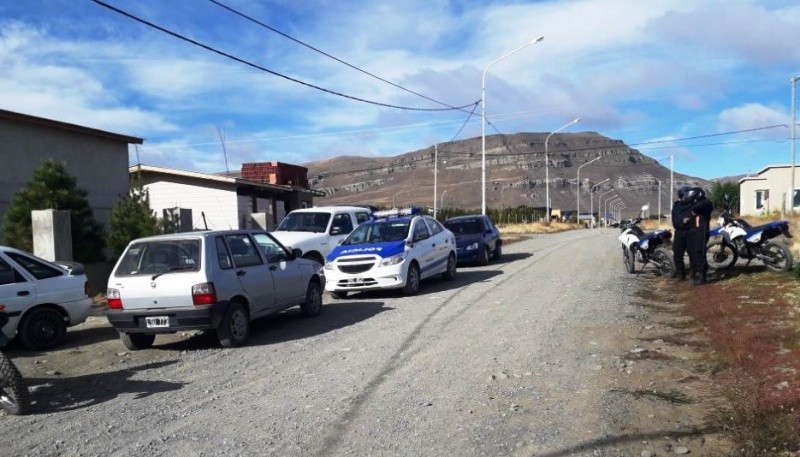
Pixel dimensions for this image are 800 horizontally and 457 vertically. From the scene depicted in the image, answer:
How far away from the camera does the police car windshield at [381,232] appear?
48.9ft

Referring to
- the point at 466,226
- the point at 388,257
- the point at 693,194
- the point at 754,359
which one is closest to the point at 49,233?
the point at 388,257

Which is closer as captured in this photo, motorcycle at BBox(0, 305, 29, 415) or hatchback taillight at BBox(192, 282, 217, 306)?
motorcycle at BBox(0, 305, 29, 415)

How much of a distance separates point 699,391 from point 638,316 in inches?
162

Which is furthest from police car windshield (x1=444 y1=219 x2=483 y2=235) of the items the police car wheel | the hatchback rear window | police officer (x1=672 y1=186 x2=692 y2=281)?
the hatchback rear window

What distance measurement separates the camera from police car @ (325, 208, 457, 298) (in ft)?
44.6

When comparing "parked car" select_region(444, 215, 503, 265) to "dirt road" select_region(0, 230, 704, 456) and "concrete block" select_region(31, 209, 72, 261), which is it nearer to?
"dirt road" select_region(0, 230, 704, 456)

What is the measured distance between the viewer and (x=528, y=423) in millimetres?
5465

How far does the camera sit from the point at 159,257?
30.7 ft

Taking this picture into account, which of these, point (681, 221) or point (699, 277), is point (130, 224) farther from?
point (699, 277)

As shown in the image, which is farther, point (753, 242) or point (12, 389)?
point (753, 242)

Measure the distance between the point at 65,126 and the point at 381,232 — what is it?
463 inches

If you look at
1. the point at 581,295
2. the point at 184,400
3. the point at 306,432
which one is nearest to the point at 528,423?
the point at 306,432

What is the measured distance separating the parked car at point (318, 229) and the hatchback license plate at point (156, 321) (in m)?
7.13

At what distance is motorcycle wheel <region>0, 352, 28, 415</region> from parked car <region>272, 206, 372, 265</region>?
31.9 feet
